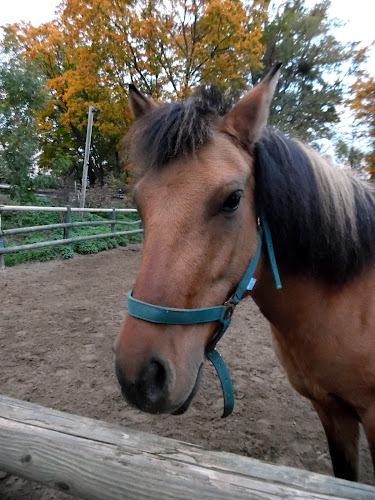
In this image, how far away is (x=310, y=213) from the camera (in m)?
1.67

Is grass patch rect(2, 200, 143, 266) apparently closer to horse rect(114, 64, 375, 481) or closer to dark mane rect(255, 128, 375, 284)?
horse rect(114, 64, 375, 481)

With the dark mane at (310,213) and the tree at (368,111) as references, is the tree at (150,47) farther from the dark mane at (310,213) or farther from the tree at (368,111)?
the dark mane at (310,213)

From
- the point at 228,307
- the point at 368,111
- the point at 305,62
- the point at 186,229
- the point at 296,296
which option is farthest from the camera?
the point at 305,62

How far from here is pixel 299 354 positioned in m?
1.79

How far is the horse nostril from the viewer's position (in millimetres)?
1125

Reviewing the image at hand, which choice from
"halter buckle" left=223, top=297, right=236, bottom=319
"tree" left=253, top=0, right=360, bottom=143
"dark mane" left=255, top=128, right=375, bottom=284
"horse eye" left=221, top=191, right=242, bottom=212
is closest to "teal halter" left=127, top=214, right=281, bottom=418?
"halter buckle" left=223, top=297, right=236, bottom=319

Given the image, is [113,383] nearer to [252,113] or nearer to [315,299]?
[315,299]

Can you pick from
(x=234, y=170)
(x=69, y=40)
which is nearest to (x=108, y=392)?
(x=234, y=170)

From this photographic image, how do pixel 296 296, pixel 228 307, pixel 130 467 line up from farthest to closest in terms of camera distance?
pixel 296 296 < pixel 228 307 < pixel 130 467

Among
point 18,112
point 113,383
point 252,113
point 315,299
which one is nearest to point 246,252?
point 315,299

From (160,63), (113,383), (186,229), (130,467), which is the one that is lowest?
(113,383)

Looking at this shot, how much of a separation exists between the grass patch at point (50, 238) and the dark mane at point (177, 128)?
6.86 metres

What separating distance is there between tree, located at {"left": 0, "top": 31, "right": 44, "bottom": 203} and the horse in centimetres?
886

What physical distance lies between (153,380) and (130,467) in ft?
1.01
